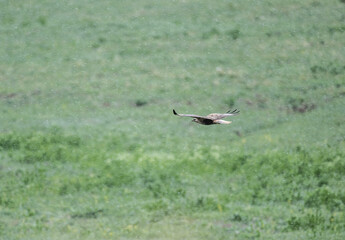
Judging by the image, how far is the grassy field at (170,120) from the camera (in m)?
13.6

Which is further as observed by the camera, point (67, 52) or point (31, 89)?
point (67, 52)

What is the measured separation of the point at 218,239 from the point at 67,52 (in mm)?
11082

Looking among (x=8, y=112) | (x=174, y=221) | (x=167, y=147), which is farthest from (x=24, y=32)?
(x=174, y=221)

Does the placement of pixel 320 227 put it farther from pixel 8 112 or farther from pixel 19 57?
pixel 19 57

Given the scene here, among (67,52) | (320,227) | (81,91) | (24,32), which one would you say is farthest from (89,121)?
(320,227)

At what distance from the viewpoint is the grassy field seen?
44.5ft

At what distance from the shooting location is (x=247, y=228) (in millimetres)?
12977

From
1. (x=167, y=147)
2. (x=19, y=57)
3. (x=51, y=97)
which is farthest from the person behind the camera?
(x=19, y=57)

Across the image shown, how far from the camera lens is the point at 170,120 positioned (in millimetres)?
17516

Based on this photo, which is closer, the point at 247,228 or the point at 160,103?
the point at 247,228

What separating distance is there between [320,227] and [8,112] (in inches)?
392

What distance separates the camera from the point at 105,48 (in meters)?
21.7

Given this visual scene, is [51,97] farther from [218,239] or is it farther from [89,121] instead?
[218,239]

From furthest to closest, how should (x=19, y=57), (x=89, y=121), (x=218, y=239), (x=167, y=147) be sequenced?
(x=19, y=57) < (x=89, y=121) < (x=167, y=147) < (x=218, y=239)
